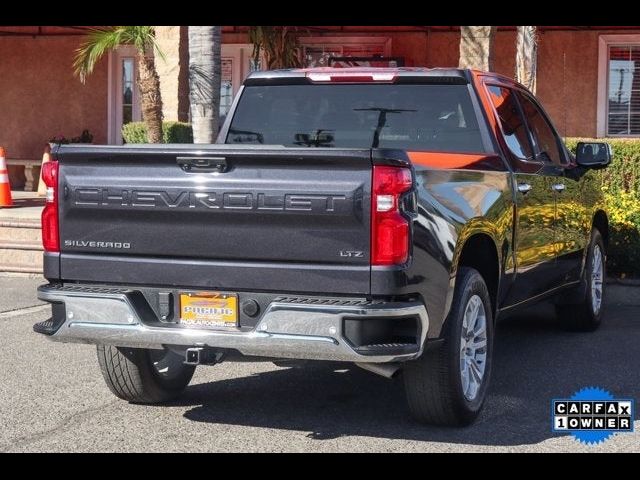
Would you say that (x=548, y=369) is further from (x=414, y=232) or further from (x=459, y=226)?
(x=414, y=232)

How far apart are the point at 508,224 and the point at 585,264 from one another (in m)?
2.26

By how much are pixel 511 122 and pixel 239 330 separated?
2752 millimetres

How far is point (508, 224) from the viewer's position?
6.36m

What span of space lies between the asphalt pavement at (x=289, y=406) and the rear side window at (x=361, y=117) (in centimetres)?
148

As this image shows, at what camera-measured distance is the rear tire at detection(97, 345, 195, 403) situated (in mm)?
6020

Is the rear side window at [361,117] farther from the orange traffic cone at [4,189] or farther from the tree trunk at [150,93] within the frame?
the orange traffic cone at [4,189]

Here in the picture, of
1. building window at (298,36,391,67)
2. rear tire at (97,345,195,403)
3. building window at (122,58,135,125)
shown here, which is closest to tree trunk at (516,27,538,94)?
building window at (298,36,391,67)

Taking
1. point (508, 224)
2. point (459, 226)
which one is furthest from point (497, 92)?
point (459, 226)

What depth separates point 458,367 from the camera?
18.1 feet

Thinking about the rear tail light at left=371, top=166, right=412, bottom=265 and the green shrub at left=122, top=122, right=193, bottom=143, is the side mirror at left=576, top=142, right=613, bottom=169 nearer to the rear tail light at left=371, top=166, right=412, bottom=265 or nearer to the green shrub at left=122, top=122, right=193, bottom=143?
the rear tail light at left=371, top=166, right=412, bottom=265

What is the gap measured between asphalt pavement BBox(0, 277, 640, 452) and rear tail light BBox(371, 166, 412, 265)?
3.27 ft

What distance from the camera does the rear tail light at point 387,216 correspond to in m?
4.95

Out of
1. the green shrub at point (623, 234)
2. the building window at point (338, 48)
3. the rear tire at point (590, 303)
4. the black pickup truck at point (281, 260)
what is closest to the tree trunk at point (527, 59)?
the green shrub at point (623, 234)

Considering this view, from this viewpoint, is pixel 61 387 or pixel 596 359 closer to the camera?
pixel 61 387
